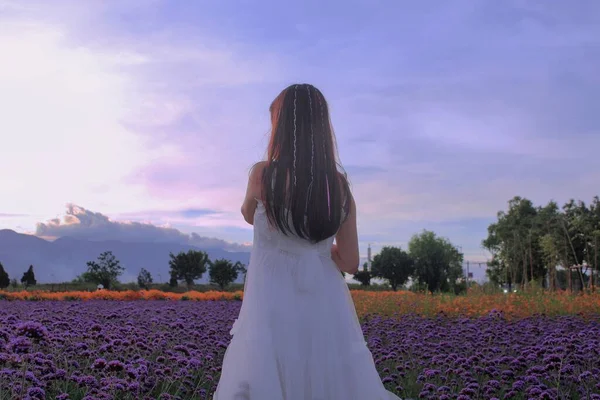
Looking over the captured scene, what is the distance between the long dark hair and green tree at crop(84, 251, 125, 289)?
26.3m

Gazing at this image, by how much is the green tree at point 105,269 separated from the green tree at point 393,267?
95.8 feet

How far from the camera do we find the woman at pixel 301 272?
129 inches

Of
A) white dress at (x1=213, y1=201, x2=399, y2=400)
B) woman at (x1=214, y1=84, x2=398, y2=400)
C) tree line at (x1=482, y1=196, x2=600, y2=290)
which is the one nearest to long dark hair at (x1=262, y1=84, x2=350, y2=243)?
woman at (x1=214, y1=84, x2=398, y2=400)

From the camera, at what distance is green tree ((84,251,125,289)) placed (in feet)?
92.5

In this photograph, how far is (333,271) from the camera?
138 inches

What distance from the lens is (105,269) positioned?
93.4 feet

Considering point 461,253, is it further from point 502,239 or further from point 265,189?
point 265,189

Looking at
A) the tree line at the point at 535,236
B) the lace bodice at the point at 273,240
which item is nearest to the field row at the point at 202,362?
the lace bodice at the point at 273,240

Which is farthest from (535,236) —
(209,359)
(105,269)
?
(209,359)

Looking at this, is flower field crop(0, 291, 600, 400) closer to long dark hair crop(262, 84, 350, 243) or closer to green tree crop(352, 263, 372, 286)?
long dark hair crop(262, 84, 350, 243)

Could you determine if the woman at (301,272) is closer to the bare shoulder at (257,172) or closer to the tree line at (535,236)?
the bare shoulder at (257,172)

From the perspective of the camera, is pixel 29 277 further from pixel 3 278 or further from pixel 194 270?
pixel 194 270

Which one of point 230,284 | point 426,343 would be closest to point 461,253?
point 230,284

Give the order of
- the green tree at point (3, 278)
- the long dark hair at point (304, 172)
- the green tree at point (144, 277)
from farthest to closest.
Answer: the green tree at point (144, 277)
the green tree at point (3, 278)
the long dark hair at point (304, 172)
